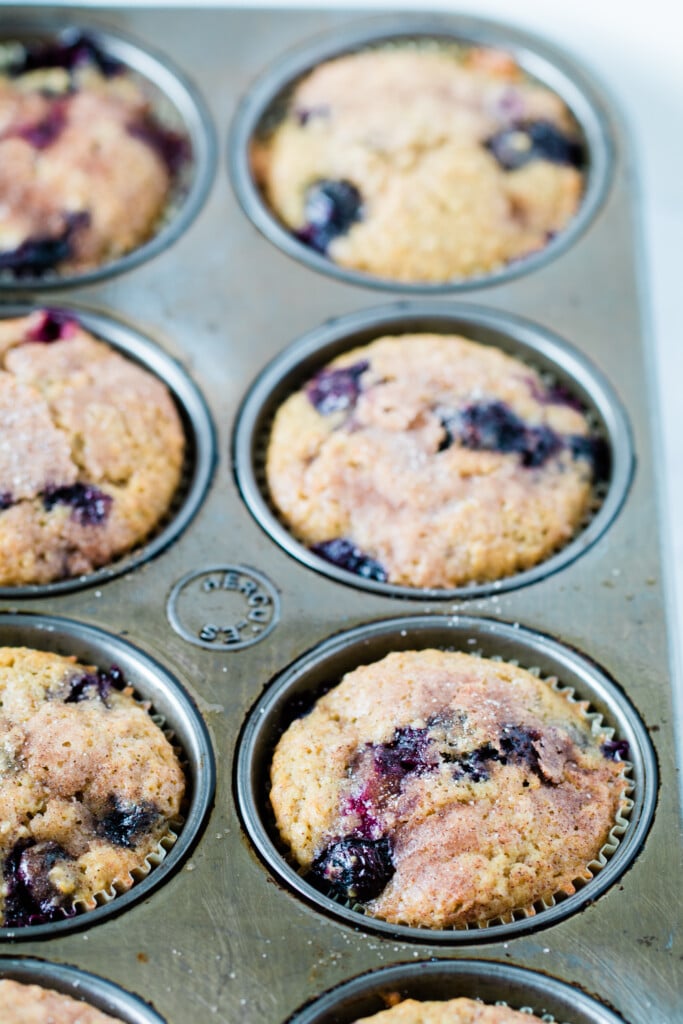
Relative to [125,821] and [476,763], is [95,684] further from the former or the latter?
[476,763]

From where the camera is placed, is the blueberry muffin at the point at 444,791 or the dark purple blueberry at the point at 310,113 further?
the dark purple blueberry at the point at 310,113

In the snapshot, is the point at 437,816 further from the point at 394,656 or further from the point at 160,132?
the point at 160,132

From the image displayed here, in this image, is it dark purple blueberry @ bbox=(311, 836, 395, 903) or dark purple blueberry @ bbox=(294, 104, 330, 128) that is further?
dark purple blueberry @ bbox=(294, 104, 330, 128)

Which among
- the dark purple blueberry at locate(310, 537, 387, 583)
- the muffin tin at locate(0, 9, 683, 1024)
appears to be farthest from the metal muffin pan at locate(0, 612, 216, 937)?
the dark purple blueberry at locate(310, 537, 387, 583)

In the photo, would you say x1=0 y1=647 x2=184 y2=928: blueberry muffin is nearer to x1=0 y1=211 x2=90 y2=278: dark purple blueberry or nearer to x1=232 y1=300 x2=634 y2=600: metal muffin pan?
x1=232 y1=300 x2=634 y2=600: metal muffin pan

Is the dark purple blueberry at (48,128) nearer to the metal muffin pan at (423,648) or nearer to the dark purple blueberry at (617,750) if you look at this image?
the metal muffin pan at (423,648)

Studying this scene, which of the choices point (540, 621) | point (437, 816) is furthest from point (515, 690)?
point (437, 816)

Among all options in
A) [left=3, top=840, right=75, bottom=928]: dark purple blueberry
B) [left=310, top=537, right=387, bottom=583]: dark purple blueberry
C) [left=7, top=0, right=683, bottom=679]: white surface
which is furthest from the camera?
[left=7, top=0, right=683, bottom=679]: white surface


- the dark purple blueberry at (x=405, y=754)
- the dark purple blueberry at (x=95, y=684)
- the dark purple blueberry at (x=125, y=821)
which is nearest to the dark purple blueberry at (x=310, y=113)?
the dark purple blueberry at (x=95, y=684)
